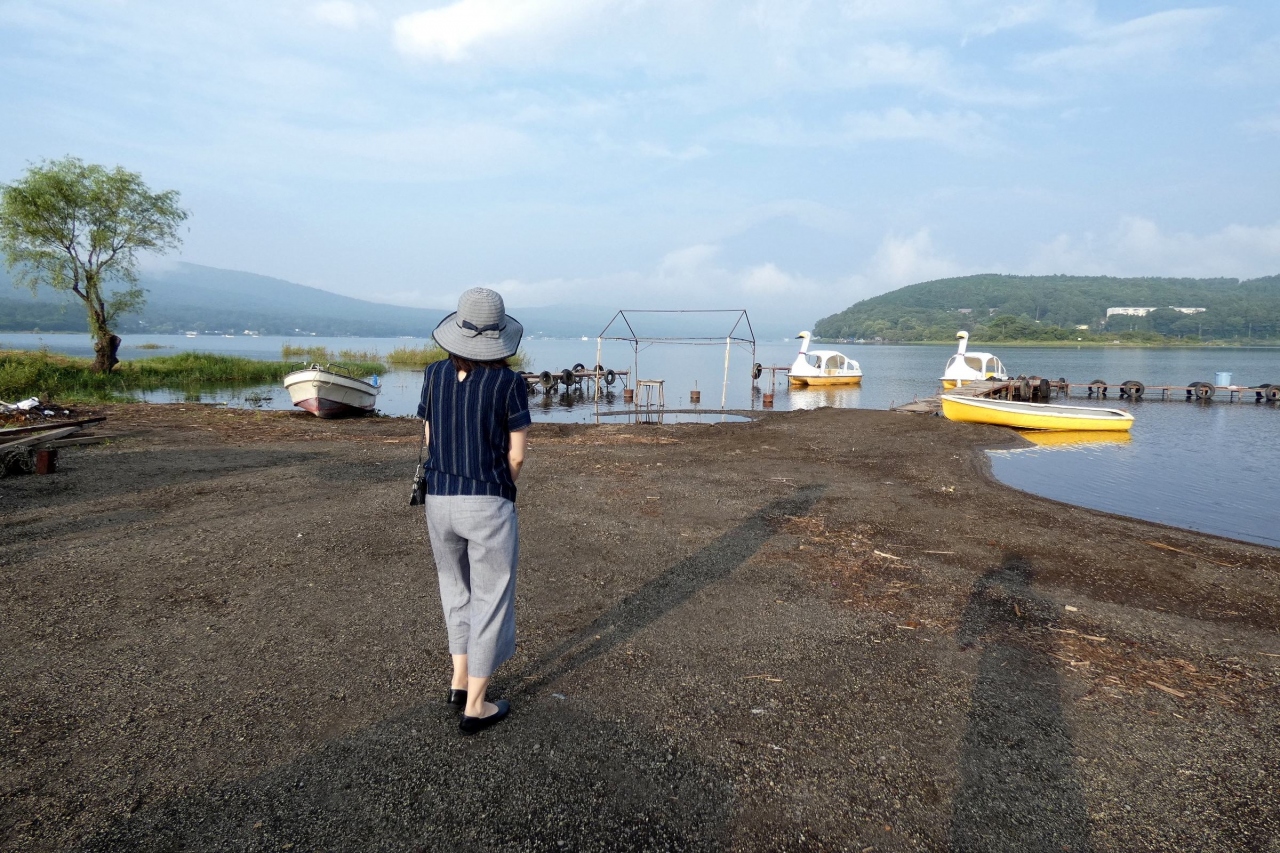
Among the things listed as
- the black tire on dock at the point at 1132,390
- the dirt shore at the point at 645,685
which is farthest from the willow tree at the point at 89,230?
the black tire on dock at the point at 1132,390

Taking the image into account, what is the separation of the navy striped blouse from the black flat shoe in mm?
1059

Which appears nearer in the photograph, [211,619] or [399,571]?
[211,619]

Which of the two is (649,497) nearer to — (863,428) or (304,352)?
(863,428)

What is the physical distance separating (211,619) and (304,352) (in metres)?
60.7

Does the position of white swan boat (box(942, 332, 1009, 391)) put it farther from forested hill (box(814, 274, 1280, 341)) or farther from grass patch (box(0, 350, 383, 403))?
forested hill (box(814, 274, 1280, 341))

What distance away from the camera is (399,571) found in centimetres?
559

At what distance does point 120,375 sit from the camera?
28125 millimetres

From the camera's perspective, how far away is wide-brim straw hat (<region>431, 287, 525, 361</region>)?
308cm

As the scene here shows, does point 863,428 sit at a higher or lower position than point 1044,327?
lower

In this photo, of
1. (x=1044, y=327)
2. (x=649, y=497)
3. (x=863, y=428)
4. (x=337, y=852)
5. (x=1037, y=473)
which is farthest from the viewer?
(x=1044, y=327)

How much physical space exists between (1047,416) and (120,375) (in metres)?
34.6

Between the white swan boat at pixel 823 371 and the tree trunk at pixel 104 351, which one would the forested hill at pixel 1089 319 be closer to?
the white swan boat at pixel 823 371

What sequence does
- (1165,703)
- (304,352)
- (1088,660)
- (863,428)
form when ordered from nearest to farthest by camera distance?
1. (1165,703)
2. (1088,660)
3. (863,428)
4. (304,352)

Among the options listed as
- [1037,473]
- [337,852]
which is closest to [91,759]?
[337,852]
